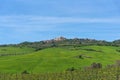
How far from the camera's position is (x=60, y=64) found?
19575 cm

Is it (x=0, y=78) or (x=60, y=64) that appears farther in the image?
(x=60, y=64)

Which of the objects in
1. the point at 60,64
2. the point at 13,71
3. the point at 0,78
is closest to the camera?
the point at 0,78

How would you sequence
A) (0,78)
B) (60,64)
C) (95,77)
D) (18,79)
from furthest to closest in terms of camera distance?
(60,64), (0,78), (18,79), (95,77)

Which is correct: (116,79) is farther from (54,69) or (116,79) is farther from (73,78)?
(54,69)

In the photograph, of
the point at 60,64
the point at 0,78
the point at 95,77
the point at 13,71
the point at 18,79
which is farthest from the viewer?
the point at 60,64

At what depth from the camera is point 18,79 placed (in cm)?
14062

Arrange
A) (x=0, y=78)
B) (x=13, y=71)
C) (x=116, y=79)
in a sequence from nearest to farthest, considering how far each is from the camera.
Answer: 1. (x=116, y=79)
2. (x=0, y=78)
3. (x=13, y=71)

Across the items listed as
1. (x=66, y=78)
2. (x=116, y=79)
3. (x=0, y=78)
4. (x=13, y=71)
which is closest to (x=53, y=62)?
(x=13, y=71)

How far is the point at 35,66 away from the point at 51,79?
218ft

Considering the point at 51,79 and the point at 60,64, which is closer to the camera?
the point at 51,79

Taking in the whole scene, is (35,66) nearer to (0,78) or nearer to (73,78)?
(0,78)

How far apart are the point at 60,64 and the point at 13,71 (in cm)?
2488

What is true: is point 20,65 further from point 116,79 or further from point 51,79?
point 116,79

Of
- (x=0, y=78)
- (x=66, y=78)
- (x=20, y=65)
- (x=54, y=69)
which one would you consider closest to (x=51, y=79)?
(x=66, y=78)
